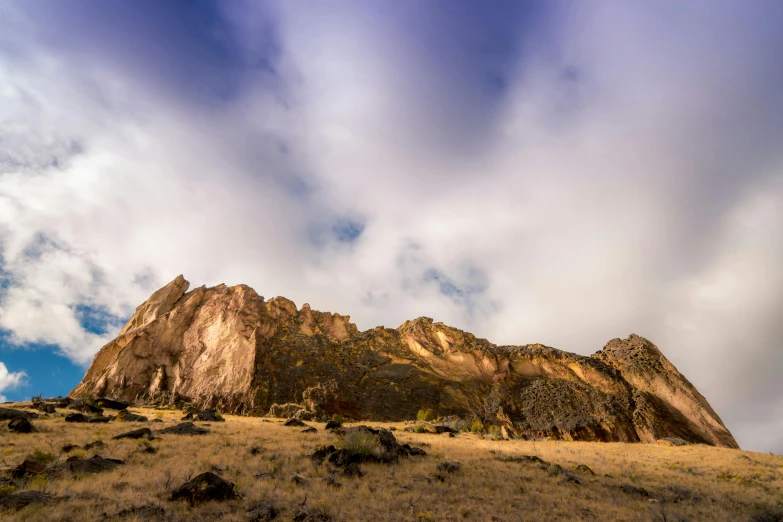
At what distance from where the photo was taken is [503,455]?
25.5 metres

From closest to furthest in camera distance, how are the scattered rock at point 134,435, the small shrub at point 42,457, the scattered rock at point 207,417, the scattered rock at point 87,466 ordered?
the scattered rock at point 87,466 < the small shrub at point 42,457 < the scattered rock at point 134,435 < the scattered rock at point 207,417

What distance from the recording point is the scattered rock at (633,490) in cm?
1759

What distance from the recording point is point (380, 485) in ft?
49.7

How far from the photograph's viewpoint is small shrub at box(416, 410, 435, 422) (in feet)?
175

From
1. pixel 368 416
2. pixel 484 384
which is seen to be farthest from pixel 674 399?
pixel 368 416

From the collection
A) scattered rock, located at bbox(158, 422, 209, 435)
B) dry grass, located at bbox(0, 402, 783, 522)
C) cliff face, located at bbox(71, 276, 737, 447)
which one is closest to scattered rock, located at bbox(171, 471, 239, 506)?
dry grass, located at bbox(0, 402, 783, 522)

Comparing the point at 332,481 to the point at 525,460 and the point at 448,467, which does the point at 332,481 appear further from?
the point at 525,460

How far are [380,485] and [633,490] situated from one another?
13.0m

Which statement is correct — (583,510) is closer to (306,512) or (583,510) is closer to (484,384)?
(306,512)

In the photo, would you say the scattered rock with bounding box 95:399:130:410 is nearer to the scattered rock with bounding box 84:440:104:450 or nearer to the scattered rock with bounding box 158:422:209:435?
the scattered rock with bounding box 158:422:209:435

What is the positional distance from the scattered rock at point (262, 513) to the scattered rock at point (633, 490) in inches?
667

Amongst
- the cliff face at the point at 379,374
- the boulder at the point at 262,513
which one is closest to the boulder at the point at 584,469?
the boulder at the point at 262,513

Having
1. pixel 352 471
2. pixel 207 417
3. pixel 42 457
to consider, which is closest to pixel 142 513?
pixel 352 471

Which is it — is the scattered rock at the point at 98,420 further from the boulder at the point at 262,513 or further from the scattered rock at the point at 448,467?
the scattered rock at the point at 448,467
